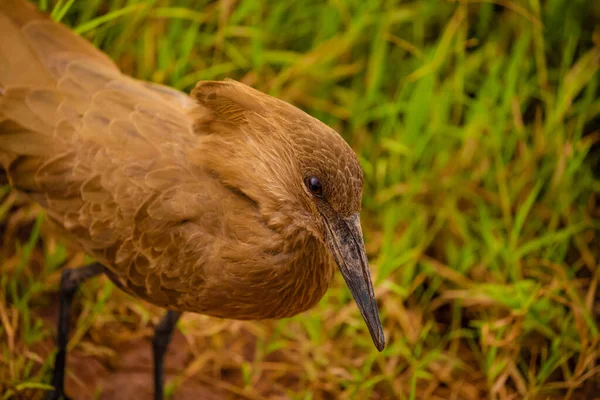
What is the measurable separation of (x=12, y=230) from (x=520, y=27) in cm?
234

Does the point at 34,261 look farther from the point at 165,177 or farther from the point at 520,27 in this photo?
the point at 520,27

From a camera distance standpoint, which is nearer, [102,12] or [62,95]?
[62,95]

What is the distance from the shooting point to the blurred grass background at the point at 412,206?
117 inches

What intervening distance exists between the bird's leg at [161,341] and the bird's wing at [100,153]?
0.28 m

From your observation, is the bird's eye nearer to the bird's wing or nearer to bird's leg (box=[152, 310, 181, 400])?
the bird's wing

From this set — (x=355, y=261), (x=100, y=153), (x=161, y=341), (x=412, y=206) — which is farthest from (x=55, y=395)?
(x=412, y=206)

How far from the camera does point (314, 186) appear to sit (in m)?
2.12

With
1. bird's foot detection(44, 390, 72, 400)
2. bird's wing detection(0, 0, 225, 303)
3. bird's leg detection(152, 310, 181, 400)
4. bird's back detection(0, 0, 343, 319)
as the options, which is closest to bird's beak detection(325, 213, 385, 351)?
bird's back detection(0, 0, 343, 319)

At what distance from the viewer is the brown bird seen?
7.18 feet

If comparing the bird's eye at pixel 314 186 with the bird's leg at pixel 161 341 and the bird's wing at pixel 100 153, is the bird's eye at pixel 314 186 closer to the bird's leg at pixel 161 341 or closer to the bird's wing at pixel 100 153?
the bird's wing at pixel 100 153

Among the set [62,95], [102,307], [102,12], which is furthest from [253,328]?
[102,12]

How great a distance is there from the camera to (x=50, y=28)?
105 inches

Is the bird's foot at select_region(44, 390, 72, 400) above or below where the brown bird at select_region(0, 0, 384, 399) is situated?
below

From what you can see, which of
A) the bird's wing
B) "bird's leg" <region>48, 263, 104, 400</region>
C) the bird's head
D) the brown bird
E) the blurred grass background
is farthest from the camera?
the blurred grass background
